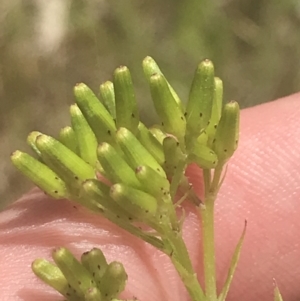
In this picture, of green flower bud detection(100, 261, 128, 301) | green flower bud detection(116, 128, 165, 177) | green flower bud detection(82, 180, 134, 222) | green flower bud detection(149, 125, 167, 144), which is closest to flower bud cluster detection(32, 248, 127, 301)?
green flower bud detection(100, 261, 128, 301)

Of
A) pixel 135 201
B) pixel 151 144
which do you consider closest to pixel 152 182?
pixel 135 201

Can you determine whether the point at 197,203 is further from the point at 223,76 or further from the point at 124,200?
the point at 223,76

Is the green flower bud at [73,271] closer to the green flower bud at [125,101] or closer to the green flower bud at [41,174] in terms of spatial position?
the green flower bud at [41,174]

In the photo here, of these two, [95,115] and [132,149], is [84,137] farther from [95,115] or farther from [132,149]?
[132,149]

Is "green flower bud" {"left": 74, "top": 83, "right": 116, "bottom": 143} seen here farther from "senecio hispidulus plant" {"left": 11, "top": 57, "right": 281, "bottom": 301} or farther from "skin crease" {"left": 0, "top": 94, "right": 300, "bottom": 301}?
"skin crease" {"left": 0, "top": 94, "right": 300, "bottom": 301}

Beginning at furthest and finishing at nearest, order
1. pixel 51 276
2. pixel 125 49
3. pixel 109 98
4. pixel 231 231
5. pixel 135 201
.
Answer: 1. pixel 125 49
2. pixel 231 231
3. pixel 109 98
4. pixel 51 276
5. pixel 135 201

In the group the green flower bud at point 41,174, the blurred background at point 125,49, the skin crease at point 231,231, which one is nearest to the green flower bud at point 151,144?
the green flower bud at point 41,174
